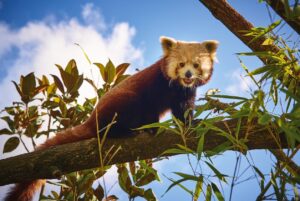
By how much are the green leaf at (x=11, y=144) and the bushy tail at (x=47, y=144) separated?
0.43 meters

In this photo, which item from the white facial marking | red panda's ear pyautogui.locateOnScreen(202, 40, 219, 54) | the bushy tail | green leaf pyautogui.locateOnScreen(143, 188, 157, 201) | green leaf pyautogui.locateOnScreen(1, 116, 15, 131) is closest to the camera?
green leaf pyautogui.locateOnScreen(143, 188, 157, 201)

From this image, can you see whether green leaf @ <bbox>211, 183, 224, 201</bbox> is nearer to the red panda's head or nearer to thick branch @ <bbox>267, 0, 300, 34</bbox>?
thick branch @ <bbox>267, 0, 300, 34</bbox>

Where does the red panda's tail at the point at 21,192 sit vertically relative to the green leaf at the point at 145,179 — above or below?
above

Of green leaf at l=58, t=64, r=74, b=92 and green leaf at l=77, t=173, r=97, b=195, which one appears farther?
green leaf at l=58, t=64, r=74, b=92

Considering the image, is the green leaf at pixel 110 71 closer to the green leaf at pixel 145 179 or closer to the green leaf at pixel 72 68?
the green leaf at pixel 72 68

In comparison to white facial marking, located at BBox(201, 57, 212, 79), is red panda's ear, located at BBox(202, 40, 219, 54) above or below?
above

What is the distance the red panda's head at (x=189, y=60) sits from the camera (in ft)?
12.4

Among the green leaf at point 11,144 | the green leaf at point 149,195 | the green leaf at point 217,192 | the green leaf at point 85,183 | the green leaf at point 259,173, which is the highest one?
the green leaf at point 11,144

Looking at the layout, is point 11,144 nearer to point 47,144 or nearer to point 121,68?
point 47,144

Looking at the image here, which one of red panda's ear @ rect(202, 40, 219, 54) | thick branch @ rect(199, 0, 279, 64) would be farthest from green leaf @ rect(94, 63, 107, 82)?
red panda's ear @ rect(202, 40, 219, 54)

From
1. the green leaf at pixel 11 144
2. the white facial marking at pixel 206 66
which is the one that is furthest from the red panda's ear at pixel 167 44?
the green leaf at pixel 11 144

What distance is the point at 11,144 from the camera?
10.8 feet

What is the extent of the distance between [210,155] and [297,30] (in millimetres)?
981

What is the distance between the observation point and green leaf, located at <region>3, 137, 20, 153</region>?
3291mm
